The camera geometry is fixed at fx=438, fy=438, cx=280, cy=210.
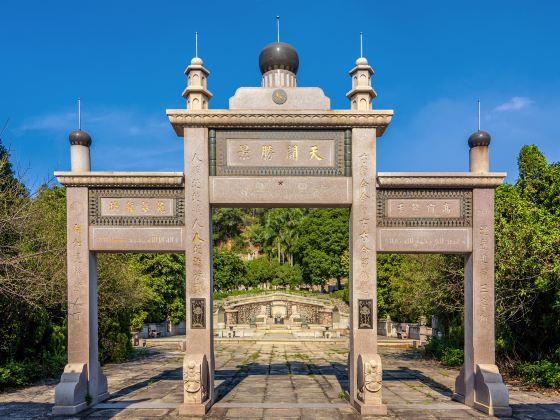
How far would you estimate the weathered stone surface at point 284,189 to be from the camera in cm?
959

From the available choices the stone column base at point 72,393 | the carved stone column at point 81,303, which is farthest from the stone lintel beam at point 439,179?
the stone column base at point 72,393

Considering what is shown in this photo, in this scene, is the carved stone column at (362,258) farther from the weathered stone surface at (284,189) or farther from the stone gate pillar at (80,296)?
the stone gate pillar at (80,296)

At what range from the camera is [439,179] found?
9570 mm

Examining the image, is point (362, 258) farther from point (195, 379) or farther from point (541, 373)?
point (541, 373)

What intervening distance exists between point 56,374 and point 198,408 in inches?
269

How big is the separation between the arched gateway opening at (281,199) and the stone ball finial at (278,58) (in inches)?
34.0

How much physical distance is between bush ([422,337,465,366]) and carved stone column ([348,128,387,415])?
7.14 meters

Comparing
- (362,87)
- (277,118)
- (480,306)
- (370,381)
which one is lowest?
(370,381)

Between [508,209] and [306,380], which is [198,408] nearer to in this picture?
[306,380]

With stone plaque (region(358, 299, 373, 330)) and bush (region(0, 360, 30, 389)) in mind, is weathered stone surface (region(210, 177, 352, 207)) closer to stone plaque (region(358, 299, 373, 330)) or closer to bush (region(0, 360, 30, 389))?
stone plaque (region(358, 299, 373, 330))

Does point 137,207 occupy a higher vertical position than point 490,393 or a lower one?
higher

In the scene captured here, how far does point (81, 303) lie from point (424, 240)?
7.50 m

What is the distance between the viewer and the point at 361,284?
9.42 m

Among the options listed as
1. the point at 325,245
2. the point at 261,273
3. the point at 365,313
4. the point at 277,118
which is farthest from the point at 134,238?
the point at 261,273
